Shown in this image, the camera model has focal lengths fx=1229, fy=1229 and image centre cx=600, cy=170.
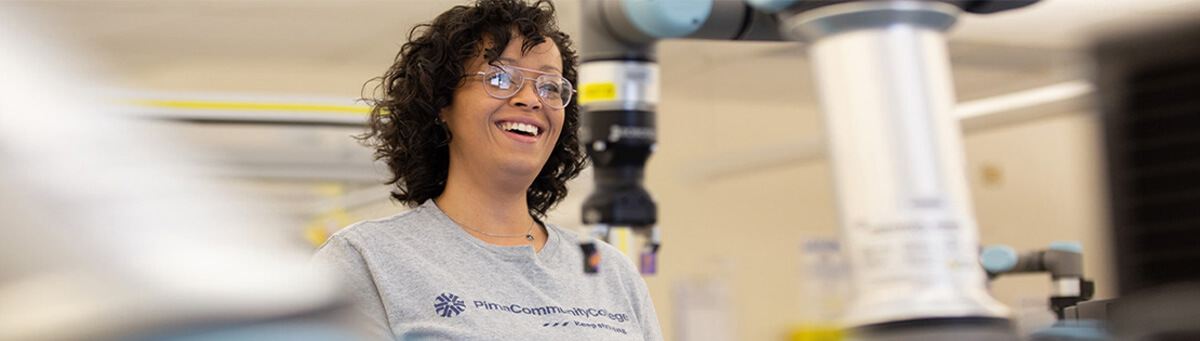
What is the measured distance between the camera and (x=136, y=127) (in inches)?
16.0

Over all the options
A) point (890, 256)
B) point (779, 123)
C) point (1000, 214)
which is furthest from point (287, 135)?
point (1000, 214)

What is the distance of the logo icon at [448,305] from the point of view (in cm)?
141

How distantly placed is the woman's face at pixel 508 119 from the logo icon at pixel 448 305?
245 millimetres

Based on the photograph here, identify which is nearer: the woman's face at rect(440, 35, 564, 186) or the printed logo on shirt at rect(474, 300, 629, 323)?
the printed logo on shirt at rect(474, 300, 629, 323)

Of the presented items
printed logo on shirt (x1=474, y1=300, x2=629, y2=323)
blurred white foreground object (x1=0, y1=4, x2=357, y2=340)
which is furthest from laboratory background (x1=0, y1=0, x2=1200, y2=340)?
printed logo on shirt (x1=474, y1=300, x2=629, y2=323)

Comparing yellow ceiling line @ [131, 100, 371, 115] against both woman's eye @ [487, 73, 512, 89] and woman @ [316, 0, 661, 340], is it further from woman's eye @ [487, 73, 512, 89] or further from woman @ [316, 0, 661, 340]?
woman's eye @ [487, 73, 512, 89]

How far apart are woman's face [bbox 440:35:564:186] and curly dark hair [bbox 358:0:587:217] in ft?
0.04

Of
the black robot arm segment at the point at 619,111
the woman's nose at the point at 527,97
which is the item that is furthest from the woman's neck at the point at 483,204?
the black robot arm segment at the point at 619,111

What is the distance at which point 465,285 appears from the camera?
1452 mm

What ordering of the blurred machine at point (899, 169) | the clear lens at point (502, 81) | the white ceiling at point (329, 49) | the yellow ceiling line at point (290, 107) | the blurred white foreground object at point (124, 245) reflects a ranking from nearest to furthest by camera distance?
the blurred white foreground object at point (124, 245), the blurred machine at point (899, 169), the clear lens at point (502, 81), the yellow ceiling line at point (290, 107), the white ceiling at point (329, 49)

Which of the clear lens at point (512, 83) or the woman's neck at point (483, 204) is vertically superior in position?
the clear lens at point (512, 83)

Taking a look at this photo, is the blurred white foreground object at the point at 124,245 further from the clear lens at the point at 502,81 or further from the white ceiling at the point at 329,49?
the white ceiling at the point at 329,49

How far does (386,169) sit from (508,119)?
63cm

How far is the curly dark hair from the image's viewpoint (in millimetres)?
1613
